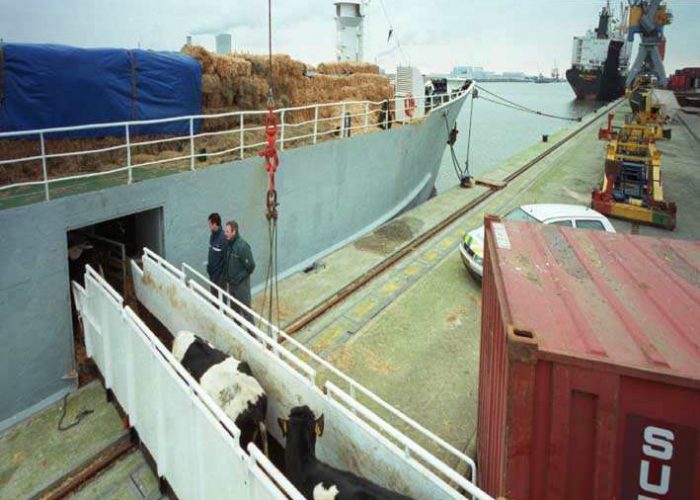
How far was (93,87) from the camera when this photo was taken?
8.40 meters

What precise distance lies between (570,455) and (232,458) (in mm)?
2407

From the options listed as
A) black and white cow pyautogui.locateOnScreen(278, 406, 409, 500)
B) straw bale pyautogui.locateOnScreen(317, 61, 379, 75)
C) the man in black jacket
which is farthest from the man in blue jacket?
straw bale pyautogui.locateOnScreen(317, 61, 379, 75)

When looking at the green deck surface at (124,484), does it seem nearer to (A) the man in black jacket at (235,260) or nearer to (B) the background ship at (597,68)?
(A) the man in black jacket at (235,260)

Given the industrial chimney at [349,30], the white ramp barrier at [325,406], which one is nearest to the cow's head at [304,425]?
the white ramp barrier at [325,406]

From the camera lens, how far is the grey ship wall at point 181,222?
239 inches

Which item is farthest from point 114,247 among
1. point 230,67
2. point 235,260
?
point 230,67

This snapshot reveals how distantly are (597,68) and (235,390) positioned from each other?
91.8m

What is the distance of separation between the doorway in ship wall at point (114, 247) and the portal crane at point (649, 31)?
82393mm

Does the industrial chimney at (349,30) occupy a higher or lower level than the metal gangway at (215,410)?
higher

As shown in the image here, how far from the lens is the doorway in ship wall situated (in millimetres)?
7625

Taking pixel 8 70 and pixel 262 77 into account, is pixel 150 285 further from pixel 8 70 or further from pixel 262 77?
pixel 262 77

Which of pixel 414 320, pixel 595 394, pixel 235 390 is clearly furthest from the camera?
pixel 414 320

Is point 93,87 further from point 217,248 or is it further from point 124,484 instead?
point 124,484

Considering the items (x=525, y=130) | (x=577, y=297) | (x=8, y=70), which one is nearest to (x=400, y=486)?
(x=577, y=297)
